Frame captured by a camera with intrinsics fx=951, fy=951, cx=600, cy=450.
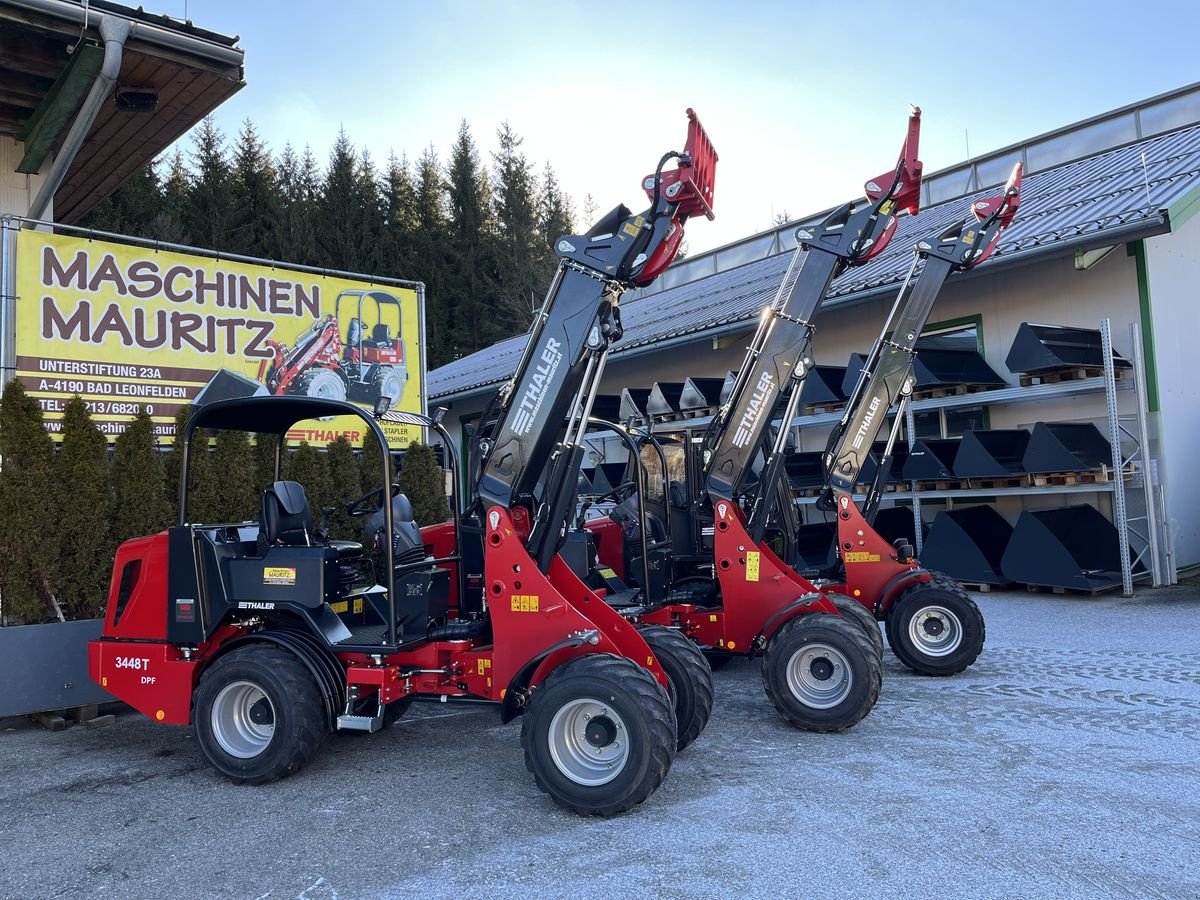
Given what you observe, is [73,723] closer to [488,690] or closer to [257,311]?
[488,690]

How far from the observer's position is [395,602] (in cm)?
525

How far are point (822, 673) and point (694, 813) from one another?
1.85 metres

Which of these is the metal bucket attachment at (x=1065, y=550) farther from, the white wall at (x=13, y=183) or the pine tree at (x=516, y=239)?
the pine tree at (x=516, y=239)

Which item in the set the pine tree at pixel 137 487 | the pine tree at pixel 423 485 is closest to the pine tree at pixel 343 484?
the pine tree at pixel 423 485

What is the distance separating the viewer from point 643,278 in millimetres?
5430

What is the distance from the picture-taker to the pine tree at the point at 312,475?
8367 mm

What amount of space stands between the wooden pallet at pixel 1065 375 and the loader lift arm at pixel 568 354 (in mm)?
7888

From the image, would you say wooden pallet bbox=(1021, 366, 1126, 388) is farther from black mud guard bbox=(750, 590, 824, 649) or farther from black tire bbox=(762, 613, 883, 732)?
black tire bbox=(762, 613, 883, 732)

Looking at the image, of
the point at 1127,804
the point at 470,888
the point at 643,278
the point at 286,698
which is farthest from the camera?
the point at 643,278

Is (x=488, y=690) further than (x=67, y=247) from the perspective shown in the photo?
No

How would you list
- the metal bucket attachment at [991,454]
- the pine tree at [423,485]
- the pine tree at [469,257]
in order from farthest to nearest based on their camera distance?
the pine tree at [469,257] < the metal bucket attachment at [991,454] < the pine tree at [423,485]

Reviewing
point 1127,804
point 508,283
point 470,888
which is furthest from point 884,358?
point 508,283

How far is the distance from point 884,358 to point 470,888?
19.5ft

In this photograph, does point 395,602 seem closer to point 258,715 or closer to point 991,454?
point 258,715
